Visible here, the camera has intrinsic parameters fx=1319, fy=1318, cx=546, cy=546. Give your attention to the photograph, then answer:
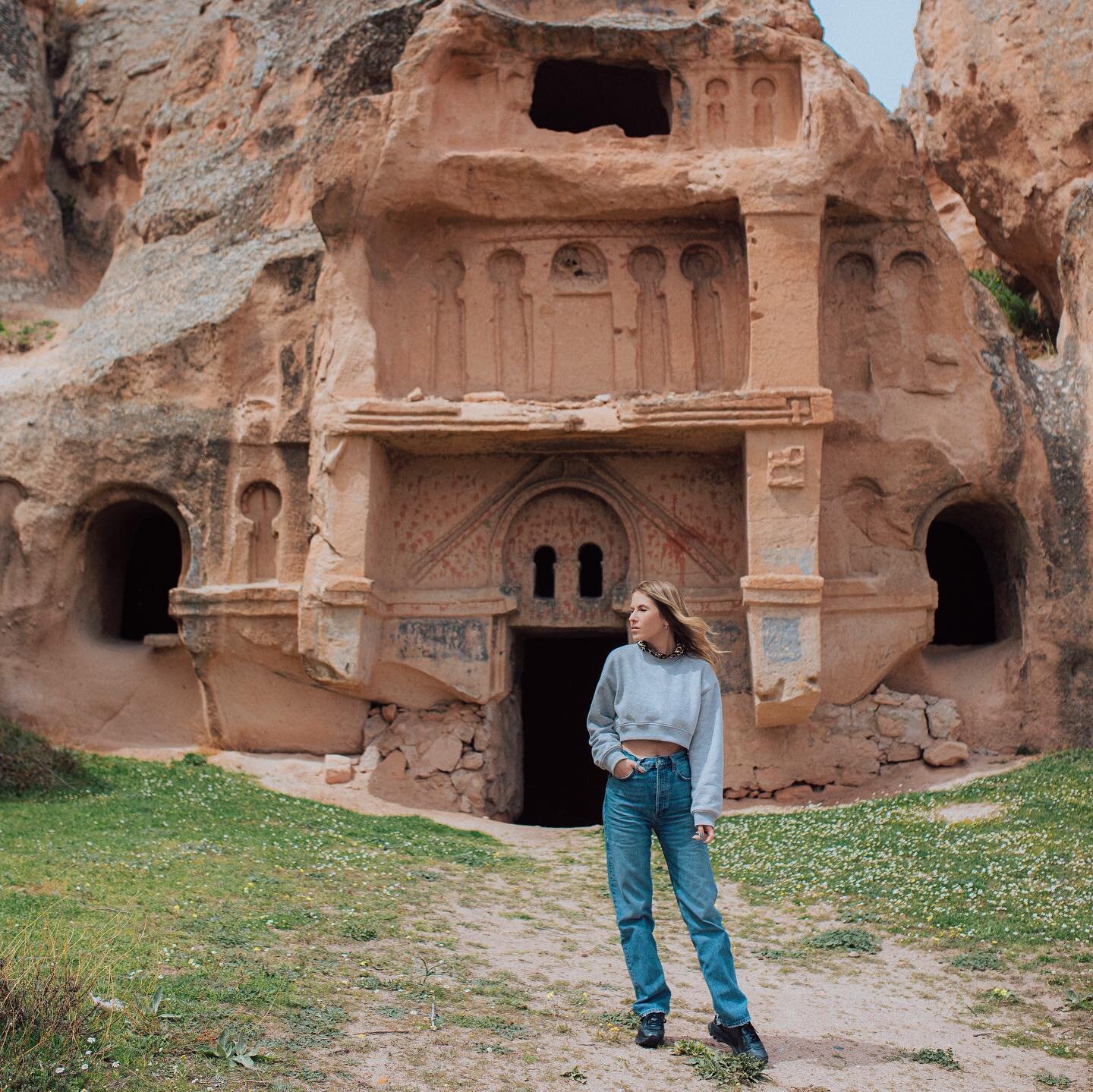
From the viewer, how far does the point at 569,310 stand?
14898 mm

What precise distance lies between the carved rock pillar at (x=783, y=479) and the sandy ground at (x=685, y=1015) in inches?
144

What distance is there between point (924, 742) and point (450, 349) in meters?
6.85

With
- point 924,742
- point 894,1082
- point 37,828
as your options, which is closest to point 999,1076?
point 894,1082

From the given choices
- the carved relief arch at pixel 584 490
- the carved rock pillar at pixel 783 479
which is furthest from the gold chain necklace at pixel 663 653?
the carved relief arch at pixel 584 490

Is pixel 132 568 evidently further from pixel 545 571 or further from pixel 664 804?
pixel 664 804

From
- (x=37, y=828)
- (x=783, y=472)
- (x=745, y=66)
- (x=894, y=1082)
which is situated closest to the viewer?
(x=894, y=1082)

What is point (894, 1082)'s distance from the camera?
19.7 feet

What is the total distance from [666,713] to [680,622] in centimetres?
45

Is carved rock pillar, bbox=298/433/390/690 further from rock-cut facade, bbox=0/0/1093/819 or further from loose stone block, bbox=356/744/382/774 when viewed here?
loose stone block, bbox=356/744/382/774

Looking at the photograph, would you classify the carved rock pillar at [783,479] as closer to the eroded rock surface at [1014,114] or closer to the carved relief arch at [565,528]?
the carved relief arch at [565,528]

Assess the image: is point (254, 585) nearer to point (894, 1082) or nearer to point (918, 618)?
point (918, 618)

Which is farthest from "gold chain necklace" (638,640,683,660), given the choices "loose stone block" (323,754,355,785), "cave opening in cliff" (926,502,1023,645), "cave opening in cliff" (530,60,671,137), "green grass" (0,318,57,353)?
"green grass" (0,318,57,353)

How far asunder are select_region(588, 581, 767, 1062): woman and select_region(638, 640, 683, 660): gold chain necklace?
26mm

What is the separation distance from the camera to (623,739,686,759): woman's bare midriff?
19.9 feet
